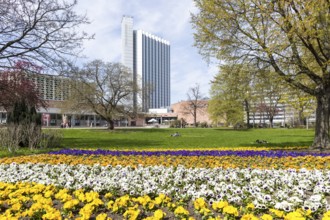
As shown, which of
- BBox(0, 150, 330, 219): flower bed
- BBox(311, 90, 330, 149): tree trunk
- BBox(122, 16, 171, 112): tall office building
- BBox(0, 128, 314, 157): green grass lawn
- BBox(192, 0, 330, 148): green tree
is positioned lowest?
BBox(0, 128, 314, 157): green grass lawn

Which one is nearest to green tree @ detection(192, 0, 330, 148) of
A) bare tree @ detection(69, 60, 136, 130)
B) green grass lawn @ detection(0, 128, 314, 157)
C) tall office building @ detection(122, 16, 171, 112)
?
green grass lawn @ detection(0, 128, 314, 157)

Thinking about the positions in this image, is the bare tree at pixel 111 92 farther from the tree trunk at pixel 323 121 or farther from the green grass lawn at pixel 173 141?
the tree trunk at pixel 323 121

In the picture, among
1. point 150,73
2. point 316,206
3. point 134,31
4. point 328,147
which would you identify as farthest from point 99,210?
point 150,73

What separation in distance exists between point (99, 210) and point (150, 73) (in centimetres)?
12534

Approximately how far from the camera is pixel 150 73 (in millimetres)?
128125

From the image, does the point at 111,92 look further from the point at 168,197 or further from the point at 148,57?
the point at 148,57

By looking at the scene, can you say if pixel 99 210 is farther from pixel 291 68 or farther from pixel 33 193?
pixel 291 68

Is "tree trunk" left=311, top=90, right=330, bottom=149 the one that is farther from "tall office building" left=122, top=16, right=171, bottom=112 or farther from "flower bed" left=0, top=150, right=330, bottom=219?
"tall office building" left=122, top=16, right=171, bottom=112

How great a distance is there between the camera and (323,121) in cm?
1265

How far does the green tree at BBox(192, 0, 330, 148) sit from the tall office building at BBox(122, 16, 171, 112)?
238 ft

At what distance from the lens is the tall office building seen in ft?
337

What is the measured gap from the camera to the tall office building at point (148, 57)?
10266 cm

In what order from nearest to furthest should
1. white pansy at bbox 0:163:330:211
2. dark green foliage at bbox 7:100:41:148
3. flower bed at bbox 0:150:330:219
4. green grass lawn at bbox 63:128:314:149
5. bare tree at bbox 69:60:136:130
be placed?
flower bed at bbox 0:150:330:219, white pansy at bbox 0:163:330:211, dark green foliage at bbox 7:100:41:148, green grass lawn at bbox 63:128:314:149, bare tree at bbox 69:60:136:130

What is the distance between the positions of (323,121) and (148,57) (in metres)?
110
